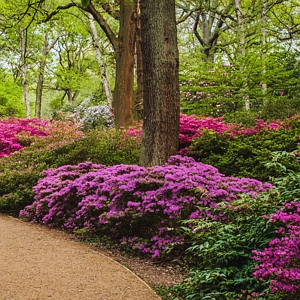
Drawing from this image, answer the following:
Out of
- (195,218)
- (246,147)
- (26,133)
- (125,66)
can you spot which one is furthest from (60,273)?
(125,66)

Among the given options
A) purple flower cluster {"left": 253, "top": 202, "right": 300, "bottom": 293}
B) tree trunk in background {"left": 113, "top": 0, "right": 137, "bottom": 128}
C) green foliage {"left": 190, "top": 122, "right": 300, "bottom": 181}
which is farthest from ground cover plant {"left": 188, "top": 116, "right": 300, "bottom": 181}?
tree trunk in background {"left": 113, "top": 0, "right": 137, "bottom": 128}

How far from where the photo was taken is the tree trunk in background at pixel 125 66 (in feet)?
35.0

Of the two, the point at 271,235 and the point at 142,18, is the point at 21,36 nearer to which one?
the point at 142,18

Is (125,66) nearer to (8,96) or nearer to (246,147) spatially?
(246,147)

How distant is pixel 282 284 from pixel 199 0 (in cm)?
1550

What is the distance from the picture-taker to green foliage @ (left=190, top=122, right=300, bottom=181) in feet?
18.5

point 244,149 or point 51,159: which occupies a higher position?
point 244,149

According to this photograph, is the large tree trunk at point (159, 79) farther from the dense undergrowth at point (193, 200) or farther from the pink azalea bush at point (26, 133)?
the pink azalea bush at point (26, 133)

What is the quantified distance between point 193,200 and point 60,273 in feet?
5.06

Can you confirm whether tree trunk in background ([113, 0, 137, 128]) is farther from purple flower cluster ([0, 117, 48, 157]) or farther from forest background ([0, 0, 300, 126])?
purple flower cluster ([0, 117, 48, 157])

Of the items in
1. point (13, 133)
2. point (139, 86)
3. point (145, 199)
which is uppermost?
point (139, 86)

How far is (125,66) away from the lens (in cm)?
1070

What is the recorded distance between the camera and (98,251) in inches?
171

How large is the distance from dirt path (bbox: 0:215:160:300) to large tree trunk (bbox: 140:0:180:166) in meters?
1.99
